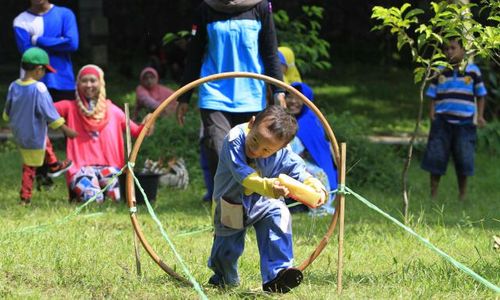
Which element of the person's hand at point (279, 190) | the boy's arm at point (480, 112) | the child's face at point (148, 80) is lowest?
the child's face at point (148, 80)

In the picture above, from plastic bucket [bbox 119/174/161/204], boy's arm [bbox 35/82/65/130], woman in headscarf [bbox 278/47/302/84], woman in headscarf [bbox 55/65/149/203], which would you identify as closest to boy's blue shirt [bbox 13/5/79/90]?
woman in headscarf [bbox 55/65/149/203]

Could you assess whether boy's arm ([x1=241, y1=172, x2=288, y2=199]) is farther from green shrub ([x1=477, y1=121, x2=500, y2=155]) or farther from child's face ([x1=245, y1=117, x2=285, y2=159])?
green shrub ([x1=477, y1=121, x2=500, y2=155])

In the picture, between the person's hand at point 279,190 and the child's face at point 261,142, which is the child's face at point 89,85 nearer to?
the child's face at point 261,142

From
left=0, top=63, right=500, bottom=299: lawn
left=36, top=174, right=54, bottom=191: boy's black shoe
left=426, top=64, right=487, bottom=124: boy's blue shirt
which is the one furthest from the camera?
left=36, top=174, right=54, bottom=191: boy's black shoe

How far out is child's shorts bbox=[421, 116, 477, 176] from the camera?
9.84 metres

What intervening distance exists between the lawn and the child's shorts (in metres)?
0.35

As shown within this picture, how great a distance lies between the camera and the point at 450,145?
9.95 meters

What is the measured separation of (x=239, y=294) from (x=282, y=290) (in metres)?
0.25

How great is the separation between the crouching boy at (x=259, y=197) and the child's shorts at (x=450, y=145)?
4731mm

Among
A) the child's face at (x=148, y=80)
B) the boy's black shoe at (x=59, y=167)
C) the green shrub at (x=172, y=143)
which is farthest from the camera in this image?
the child's face at (x=148, y=80)

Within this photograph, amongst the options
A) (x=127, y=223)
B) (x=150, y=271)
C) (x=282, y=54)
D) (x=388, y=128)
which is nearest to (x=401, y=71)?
(x=388, y=128)

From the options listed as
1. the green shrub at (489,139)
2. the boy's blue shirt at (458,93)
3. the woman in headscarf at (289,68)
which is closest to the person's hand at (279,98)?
the woman in headscarf at (289,68)

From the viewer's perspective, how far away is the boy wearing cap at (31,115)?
877cm

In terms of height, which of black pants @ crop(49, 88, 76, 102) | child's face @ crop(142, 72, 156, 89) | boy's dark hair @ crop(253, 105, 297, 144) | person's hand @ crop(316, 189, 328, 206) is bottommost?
child's face @ crop(142, 72, 156, 89)
